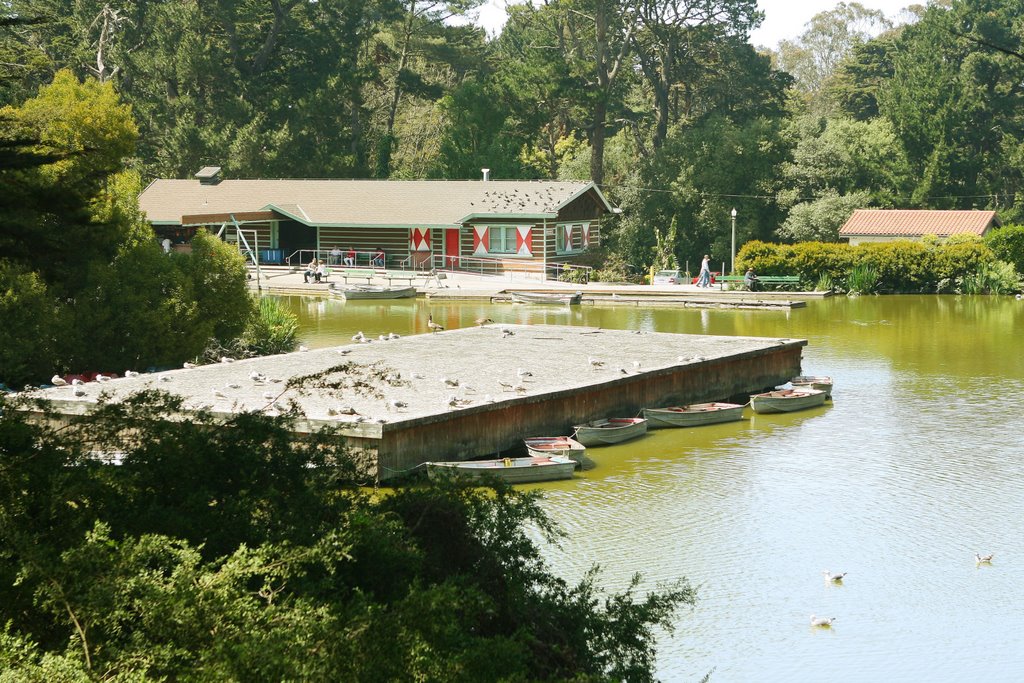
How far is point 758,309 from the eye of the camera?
44625 millimetres

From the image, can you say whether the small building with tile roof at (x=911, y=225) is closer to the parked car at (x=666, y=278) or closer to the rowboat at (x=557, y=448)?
the parked car at (x=666, y=278)

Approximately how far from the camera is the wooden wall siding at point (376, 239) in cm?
5566

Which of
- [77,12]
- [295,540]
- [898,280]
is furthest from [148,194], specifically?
[295,540]

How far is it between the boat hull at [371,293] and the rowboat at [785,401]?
2259 cm

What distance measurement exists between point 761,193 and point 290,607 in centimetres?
5035

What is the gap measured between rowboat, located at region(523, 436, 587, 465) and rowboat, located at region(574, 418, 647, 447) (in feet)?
2.89

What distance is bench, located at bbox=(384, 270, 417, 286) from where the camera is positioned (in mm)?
50938

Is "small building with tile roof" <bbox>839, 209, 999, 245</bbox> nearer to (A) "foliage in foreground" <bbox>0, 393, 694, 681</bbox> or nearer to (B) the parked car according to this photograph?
(B) the parked car

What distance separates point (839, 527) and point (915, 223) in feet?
119

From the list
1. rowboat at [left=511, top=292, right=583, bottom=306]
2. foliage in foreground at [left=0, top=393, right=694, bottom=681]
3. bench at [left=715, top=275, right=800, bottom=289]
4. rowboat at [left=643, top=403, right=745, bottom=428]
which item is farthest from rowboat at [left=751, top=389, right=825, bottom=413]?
bench at [left=715, top=275, right=800, bottom=289]

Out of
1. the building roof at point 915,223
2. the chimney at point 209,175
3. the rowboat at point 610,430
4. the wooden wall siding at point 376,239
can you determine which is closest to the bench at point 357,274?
the wooden wall siding at point 376,239

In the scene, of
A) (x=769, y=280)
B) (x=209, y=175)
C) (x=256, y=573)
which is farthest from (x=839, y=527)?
(x=209, y=175)

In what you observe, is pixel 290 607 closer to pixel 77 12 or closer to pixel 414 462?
pixel 414 462

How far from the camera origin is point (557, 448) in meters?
21.1
